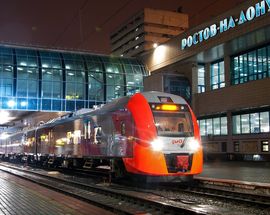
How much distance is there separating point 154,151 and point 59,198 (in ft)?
13.4

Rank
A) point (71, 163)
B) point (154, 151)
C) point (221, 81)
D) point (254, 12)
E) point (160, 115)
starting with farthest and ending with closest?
1. point (221, 81)
2. point (254, 12)
3. point (71, 163)
4. point (160, 115)
5. point (154, 151)

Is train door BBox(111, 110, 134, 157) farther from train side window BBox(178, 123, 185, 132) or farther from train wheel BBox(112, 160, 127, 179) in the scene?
train side window BBox(178, 123, 185, 132)

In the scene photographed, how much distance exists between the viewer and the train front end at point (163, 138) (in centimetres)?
1526

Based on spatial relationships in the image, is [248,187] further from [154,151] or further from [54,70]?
[54,70]

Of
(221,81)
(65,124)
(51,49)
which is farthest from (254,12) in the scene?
(51,49)

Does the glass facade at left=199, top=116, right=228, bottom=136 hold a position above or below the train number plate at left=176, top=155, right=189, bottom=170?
above

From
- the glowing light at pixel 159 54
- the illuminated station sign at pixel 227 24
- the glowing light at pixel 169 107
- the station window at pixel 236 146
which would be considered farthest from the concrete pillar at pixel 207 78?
the glowing light at pixel 169 107

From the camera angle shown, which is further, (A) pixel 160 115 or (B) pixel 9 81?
(B) pixel 9 81

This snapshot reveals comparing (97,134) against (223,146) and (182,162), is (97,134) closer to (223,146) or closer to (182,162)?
(182,162)

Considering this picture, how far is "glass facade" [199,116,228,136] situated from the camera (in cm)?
4078

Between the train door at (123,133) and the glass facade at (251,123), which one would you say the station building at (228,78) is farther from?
the train door at (123,133)

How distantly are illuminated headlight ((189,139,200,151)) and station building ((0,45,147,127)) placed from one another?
37.0 metres

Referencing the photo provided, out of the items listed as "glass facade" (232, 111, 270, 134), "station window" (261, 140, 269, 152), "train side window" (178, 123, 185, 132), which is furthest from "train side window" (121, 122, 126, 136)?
"glass facade" (232, 111, 270, 134)

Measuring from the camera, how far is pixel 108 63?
59.0 metres
